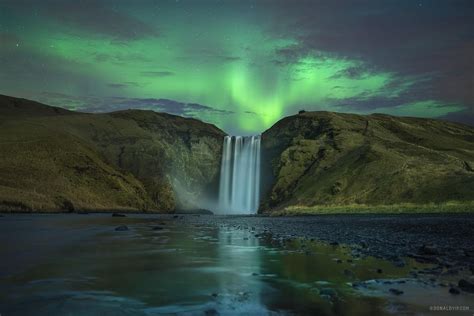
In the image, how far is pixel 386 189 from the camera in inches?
3784

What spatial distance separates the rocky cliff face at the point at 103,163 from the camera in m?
114

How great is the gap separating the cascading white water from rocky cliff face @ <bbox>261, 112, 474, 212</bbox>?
18.5 feet

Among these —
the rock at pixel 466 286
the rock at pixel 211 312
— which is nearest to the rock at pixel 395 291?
the rock at pixel 466 286

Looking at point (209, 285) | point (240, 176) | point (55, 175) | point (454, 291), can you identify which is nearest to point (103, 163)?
point (55, 175)

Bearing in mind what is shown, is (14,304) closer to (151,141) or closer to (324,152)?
(324,152)

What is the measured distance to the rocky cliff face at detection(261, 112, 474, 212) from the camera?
93562 mm

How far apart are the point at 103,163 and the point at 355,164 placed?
293 feet

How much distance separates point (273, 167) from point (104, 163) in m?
63.1

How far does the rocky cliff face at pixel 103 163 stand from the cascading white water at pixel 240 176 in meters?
16.9

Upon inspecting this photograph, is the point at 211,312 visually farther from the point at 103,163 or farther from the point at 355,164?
the point at 103,163

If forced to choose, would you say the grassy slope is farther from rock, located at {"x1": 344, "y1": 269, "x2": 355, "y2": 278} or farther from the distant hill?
rock, located at {"x1": 344, "y1": 269, "x2": 355, "y2": 278}

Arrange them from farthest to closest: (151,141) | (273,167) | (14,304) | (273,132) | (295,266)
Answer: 1. (151,141)
2. (273,132)
3. (273,167)
4. (295,266)
5. (14,304)

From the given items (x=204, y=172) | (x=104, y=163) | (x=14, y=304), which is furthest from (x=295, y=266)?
(x=204, y=172)

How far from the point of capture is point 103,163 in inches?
5684
